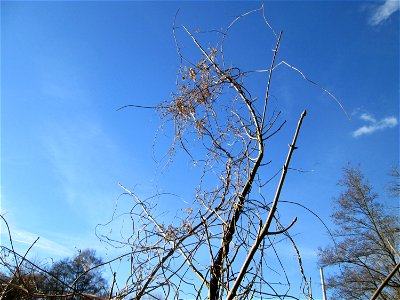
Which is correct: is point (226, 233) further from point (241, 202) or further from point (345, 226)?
point (345, 226)

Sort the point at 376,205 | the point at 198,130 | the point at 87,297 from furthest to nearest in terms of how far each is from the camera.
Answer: the point at 376,205
the point at 198,130
the point at 87,297

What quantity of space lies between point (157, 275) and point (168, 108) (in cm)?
74

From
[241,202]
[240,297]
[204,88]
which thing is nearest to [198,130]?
[204,88]

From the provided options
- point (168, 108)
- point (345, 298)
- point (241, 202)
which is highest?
point (345, 298)

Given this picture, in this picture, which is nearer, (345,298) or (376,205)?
(345,298)

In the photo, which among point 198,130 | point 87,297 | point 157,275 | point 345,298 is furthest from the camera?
point 345,298

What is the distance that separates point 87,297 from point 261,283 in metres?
0.49

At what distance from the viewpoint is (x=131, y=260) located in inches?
45.4

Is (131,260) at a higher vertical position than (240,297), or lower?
higher

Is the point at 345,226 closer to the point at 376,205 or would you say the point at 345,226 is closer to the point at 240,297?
the point at 376,205

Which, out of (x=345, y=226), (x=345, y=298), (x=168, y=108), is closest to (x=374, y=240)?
(x=345, y=226)

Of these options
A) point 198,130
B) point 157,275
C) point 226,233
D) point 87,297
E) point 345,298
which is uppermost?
point 345,298

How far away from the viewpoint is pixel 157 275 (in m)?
1.04

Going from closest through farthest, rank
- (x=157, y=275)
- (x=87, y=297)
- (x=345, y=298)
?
(x=87, y=297) → (x=157, y=275) → (x=345, y=298)
